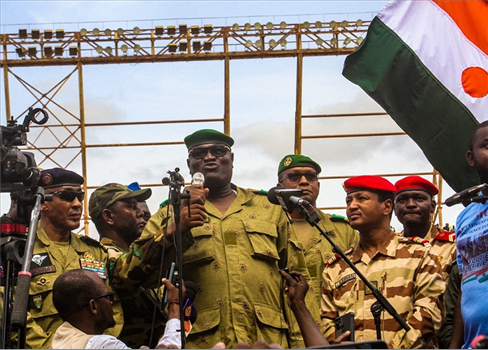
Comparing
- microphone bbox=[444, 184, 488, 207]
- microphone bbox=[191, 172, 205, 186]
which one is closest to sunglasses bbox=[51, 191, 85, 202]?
microphone bbox=[191, 172, 205, 186]

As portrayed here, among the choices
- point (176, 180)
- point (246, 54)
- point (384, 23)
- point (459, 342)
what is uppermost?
point (246, 54)

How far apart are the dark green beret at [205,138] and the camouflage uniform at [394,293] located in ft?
4.06

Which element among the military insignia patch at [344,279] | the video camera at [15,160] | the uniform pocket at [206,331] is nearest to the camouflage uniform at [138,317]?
the uniform pocket at [206,331]

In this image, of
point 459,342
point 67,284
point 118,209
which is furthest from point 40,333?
point 459,342

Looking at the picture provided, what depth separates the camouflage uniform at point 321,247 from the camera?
21.6 ft

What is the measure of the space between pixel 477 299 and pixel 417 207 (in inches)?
94.6

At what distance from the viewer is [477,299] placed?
4.65 metres

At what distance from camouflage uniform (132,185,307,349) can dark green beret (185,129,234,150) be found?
1.55 ft

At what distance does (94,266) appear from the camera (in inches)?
243

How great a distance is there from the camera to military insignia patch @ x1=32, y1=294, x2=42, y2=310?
584 cm

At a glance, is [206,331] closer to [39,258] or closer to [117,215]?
[39,258]

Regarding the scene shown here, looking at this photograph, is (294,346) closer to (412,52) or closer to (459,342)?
(459,342)

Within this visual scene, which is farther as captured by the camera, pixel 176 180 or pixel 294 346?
pixel 294 346

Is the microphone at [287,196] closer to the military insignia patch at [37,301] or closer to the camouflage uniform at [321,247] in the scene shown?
the camouflage uniform at [321,247]
